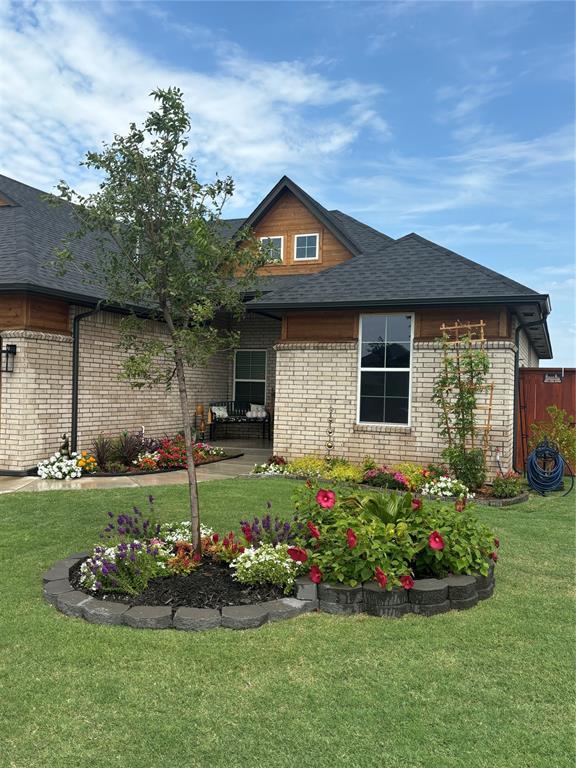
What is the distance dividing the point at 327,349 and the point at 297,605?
722 centimetres

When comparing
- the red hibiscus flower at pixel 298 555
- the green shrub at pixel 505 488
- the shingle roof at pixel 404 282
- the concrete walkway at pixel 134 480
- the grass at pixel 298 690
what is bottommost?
the grass at pixel 298 690

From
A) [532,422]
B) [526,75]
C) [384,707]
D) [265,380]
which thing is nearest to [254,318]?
[265,380]

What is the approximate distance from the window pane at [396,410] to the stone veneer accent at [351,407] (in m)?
0.16

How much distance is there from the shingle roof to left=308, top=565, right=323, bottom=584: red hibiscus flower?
651 centimetres

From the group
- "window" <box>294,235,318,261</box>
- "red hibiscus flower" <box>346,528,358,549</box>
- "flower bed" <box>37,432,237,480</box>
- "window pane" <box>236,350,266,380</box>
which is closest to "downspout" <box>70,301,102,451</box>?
"flower bed" <box>37,432,237,480</box>

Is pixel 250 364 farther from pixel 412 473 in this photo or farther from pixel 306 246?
pixel 412 473

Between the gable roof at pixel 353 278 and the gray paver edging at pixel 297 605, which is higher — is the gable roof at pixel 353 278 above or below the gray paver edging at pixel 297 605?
above

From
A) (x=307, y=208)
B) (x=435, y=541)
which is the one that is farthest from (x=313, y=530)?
(x=307, y=208)

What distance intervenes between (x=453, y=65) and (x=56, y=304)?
7.89 m

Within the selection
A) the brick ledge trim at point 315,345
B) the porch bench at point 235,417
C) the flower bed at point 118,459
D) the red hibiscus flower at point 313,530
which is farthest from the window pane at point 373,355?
the red hibiscus flower at point 313,530

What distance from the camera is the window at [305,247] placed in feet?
50.9

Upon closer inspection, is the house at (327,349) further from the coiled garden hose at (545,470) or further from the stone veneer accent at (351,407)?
the coiled garden hose at (545,470)

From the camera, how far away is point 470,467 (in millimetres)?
9367

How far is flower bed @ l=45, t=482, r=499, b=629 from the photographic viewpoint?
4324 millimetres
